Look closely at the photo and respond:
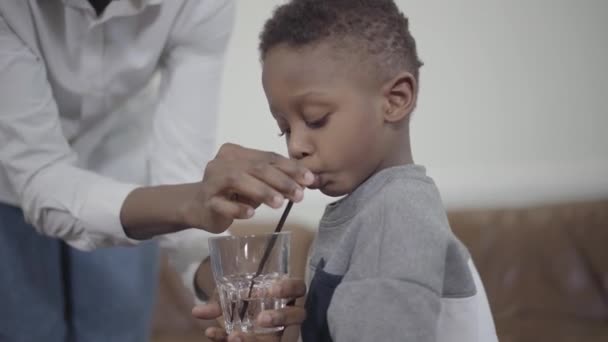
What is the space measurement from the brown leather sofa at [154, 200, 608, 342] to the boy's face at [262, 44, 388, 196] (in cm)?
146

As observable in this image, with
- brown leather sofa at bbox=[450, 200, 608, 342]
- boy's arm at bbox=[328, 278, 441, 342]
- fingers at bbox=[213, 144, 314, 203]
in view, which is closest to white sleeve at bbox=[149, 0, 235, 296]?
fingers at bbox=[213, 144, 314, 203]

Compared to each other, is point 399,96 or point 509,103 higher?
point 399,96

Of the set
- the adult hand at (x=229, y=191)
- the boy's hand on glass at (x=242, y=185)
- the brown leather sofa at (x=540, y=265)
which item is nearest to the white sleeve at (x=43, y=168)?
the adult hand at (x=229, y=191)

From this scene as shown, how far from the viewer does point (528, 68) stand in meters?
2.39

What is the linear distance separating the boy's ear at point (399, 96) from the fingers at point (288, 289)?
21 centimetres

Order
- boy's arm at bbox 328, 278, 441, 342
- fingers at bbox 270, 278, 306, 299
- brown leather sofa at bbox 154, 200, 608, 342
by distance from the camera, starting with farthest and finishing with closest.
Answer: brown leather sofa at bbox 154, 200, 608, 342 < fingers at bbox 270, 278, 306, 299 < boy's arm at bbox 328, 278, 441, 342

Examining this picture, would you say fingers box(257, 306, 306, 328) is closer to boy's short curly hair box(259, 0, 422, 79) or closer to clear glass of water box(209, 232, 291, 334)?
clear glass of water box(209, 232, 291, 334)

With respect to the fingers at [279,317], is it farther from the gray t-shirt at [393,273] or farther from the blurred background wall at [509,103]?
the blurred background wall at [509,103]

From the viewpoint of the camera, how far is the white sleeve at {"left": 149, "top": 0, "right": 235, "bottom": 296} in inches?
47.7

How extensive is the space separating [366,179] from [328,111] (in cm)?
10

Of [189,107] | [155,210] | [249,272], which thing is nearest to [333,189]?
[249,272]

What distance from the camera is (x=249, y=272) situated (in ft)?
2.60

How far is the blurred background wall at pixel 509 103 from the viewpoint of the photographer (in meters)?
2.33

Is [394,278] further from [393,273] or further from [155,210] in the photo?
[155,210]
